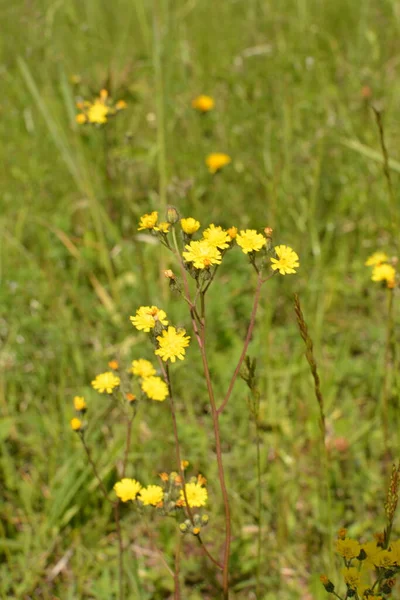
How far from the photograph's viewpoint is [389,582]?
3.41 feet

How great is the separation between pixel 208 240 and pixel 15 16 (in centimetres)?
299

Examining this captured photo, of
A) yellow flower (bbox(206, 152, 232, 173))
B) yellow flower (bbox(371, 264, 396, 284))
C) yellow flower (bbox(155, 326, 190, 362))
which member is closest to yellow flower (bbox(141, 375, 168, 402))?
yellow flower (bbox(155, 326, 190, 362))

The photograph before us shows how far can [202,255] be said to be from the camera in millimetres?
1097

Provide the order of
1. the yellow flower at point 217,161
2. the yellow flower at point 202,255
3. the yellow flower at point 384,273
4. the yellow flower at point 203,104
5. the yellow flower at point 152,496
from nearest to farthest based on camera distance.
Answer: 1. the yellow flower at point 202,255
2. the yellow flower at point 152,496
3. the yellow flower at point 384,273
4. the yellow flower at point 217,161
5. the yellow flower at point 203,104

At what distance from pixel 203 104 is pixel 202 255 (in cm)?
266

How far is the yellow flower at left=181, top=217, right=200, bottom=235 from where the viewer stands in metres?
1.15

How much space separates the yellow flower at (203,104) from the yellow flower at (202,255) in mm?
2639

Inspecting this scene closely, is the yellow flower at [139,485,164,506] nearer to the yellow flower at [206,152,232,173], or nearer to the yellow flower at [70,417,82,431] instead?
the yellow flower at [70,417,82,431]

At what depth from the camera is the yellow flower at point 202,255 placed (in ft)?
3.56

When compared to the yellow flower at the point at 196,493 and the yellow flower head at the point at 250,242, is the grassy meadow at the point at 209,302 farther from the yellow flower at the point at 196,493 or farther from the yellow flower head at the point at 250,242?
the yellow flower head at the point at 250,242

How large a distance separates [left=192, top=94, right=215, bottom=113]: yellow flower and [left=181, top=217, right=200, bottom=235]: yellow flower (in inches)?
101

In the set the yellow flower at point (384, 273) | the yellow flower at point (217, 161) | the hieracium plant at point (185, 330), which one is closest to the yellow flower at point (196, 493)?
the hieracium plant at point (185, 330)

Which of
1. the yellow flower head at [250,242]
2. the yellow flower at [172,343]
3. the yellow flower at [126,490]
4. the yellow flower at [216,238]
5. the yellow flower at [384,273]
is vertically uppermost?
the yellow flower at [384,273]

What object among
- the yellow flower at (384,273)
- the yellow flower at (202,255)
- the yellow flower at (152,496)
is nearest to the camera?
the yellow flower at (202,255)
